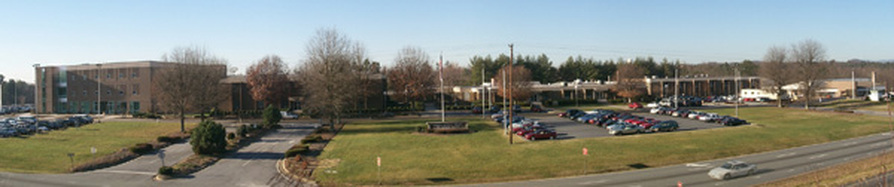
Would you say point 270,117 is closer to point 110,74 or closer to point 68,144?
point 68,144

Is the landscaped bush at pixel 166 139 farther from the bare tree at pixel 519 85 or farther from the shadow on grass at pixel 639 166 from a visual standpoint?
the bare tree at pixel 519 85

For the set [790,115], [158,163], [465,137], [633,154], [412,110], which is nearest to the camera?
[633,154]

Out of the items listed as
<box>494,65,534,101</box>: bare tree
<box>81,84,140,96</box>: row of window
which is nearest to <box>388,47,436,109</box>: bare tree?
<box>494,65,534,101</box>: bare tree

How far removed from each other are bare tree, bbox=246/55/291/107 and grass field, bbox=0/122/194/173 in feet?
43.2

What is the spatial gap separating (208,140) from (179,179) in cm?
893

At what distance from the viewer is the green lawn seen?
113 feet

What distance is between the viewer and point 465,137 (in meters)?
51.2

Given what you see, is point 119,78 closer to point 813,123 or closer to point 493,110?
point 493,110

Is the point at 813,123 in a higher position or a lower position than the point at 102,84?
lower

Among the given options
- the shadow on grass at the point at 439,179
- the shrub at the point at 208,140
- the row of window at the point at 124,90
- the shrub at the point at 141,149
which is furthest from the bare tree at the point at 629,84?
the row of window at the point at 124,90

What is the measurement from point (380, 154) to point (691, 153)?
83.2ft

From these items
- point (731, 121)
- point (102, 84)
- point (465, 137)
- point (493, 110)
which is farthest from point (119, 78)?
point (731, 121)

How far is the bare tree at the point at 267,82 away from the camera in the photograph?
Answer: 7800 cm

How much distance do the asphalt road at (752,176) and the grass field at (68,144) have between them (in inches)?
1474
